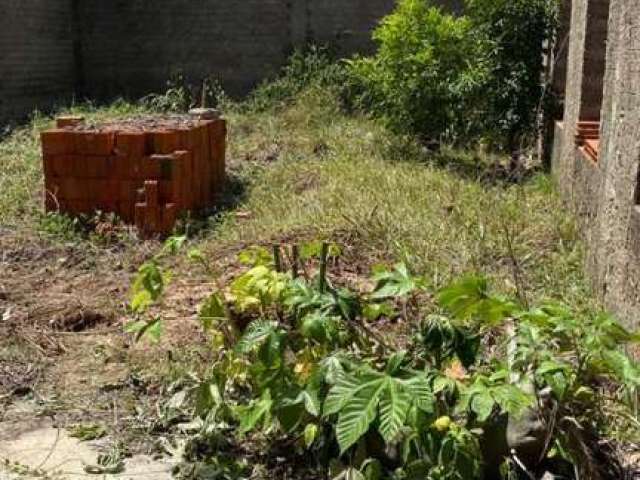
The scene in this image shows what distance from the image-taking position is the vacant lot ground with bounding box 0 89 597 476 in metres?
3.60

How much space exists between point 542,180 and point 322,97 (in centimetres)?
360

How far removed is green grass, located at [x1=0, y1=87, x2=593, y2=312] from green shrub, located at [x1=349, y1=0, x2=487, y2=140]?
0.31m

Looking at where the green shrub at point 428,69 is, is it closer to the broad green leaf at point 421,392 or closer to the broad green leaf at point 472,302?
the broad green leaf at point 472,302

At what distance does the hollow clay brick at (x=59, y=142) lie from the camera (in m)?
5.87

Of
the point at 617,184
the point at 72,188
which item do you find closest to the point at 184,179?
the point at 72,188

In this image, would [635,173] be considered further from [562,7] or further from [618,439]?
[562,7]

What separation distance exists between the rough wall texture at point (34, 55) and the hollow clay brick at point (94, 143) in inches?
177

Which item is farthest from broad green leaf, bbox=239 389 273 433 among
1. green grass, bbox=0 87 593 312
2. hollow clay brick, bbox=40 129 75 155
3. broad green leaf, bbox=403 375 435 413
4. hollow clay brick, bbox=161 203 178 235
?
hollow clay brick, bbox=40 129 75 155

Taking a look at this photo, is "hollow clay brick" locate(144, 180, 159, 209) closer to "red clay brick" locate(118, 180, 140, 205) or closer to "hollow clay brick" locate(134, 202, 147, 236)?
"hollow clay brick" locate(134, 202, 147, 236)

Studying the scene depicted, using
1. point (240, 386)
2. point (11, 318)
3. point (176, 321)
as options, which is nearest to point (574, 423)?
point (240, 386)

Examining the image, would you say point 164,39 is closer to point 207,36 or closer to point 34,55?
point 207,36

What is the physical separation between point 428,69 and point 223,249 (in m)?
3.44

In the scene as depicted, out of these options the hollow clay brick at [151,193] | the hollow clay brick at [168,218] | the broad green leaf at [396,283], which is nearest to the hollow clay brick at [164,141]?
the hollow clay brick at [151,193]

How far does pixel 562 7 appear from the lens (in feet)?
24.5
